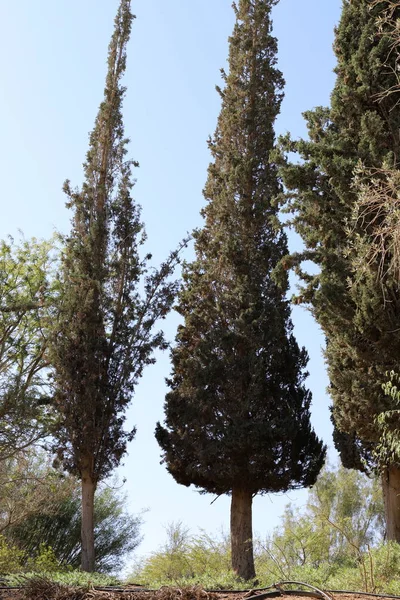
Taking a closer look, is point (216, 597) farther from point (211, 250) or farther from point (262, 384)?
point (211, 250)

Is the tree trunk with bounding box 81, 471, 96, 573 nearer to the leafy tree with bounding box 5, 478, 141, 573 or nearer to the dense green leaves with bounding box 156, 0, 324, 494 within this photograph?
the dense green leaves with bounding box 156, 0, 324, 494

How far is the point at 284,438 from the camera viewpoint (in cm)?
1441

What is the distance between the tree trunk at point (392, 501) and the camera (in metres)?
12.2

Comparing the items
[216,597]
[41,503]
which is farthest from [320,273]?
[41,503]

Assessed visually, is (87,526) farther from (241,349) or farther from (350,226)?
(350,226)

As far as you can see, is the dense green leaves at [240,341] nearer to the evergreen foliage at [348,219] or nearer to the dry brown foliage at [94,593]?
the evergreen foliage at [348,219]

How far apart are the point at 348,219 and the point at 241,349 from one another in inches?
174

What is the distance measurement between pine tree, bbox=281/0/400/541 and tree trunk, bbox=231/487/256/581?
2857 mm

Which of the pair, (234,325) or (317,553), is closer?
(317,553)

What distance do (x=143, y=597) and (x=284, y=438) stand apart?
9.42m

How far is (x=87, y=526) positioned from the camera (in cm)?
1484

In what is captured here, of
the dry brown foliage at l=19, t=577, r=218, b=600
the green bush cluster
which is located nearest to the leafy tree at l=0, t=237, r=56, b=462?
the green bush cluster

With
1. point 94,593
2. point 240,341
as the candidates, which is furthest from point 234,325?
point 94,593

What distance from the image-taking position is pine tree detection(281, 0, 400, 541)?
1160 cm
